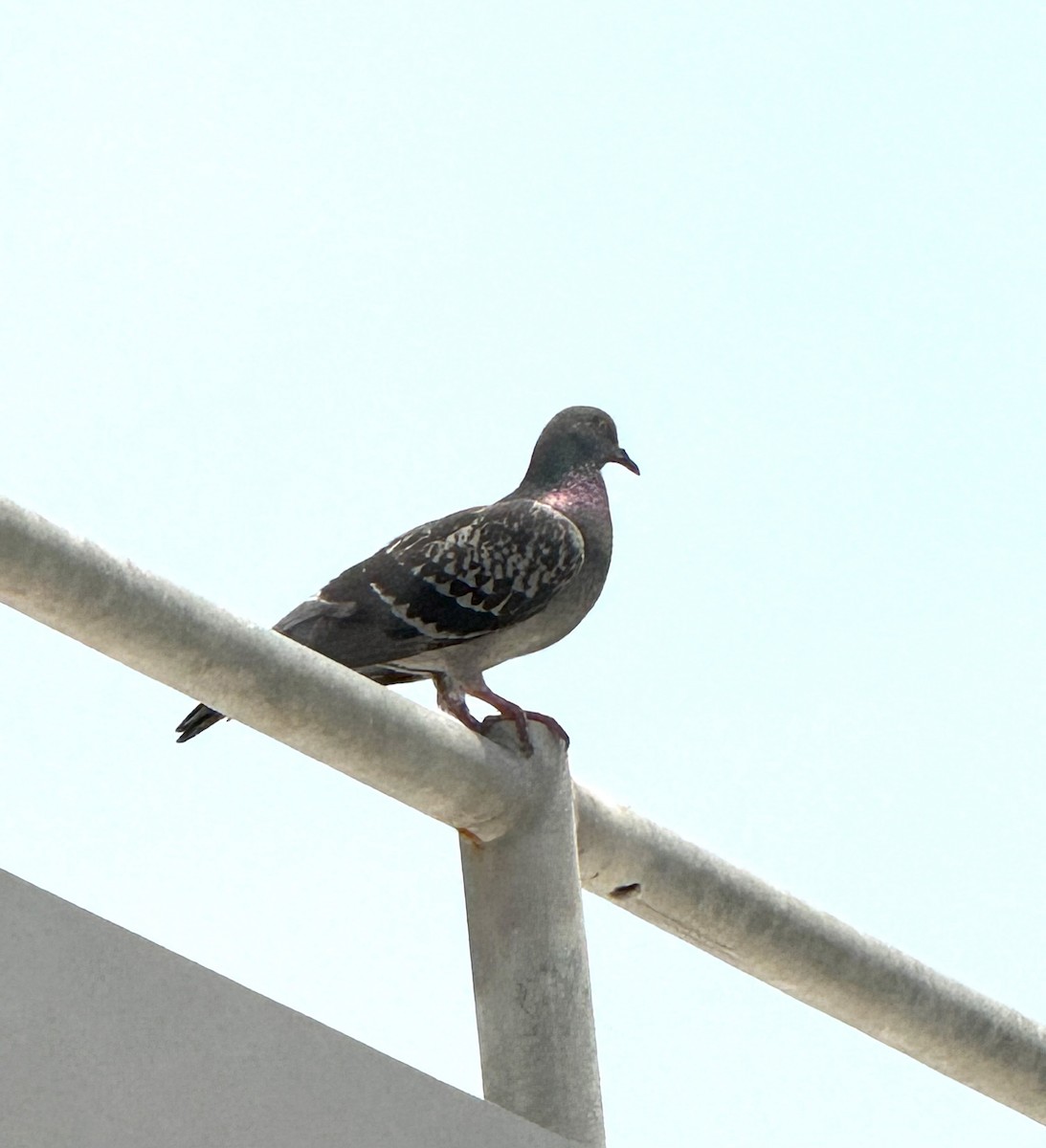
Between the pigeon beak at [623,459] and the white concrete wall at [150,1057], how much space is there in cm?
365

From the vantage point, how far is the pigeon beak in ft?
22.1

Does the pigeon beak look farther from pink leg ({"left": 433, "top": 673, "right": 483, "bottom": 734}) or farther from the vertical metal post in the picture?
the vertical metal post

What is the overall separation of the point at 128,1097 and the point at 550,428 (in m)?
3.90

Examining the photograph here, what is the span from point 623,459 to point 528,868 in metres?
2.89

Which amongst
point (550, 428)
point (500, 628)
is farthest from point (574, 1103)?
point (550, 428)

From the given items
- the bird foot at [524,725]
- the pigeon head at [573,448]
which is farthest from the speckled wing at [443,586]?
the bird foot at [524,725]

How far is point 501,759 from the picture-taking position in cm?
419

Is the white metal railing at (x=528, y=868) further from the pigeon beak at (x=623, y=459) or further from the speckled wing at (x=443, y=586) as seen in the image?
the pigeon beak at (x=623, y=459)

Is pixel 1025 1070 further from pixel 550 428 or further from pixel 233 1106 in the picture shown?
pixel 550 428

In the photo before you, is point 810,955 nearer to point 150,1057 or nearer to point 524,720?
point 524,720

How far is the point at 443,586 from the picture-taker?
19.1 ft

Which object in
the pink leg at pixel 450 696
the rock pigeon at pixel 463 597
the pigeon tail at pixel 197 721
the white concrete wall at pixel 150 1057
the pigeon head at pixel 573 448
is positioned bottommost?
the white concrete wall at pixel 150 1057

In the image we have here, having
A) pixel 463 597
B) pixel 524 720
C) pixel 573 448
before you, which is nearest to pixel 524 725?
pixel 524 720

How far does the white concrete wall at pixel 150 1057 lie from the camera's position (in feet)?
9.82
